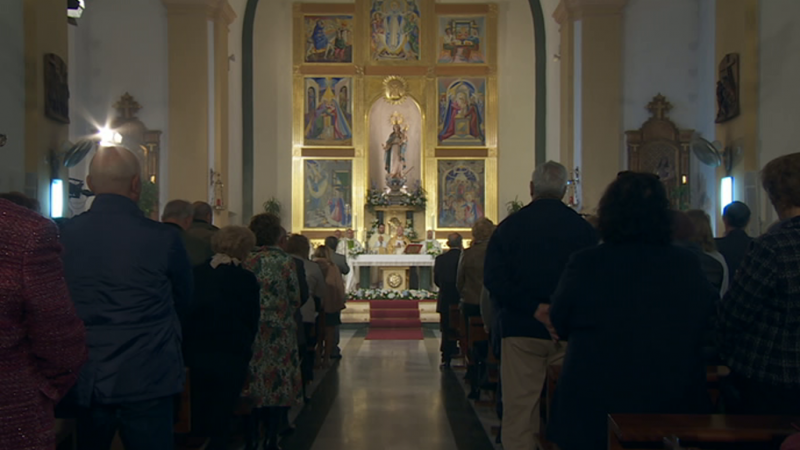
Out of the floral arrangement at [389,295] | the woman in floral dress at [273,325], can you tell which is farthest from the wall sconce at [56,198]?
the floral arrangement at [389,295]

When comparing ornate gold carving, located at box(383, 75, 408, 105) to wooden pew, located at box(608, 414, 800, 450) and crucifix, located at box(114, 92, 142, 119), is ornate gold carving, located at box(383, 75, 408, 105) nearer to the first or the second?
crucifix, located at box(114, 92, 142, 119)

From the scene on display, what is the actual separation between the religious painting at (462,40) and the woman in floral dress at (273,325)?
1442 centimetres

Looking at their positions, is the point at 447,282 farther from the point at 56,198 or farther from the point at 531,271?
the point at 531,271

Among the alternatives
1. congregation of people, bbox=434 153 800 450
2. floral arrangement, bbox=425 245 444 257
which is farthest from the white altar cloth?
congregation of people, bbox=434 153 800 450

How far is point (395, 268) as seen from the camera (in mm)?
15859

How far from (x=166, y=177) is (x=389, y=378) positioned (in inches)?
260

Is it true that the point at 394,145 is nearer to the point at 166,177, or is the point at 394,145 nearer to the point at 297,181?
the point at 297,181

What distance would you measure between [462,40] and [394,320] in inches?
327

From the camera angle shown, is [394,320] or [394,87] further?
[394,87]

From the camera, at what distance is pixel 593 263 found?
271cm

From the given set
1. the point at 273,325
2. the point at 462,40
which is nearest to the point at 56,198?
the point at 273,325

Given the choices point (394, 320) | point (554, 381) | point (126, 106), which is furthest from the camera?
point (394, 320)

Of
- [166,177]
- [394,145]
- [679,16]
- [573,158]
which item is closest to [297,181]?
[394,145]

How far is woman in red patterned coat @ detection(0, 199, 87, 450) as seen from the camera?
2051mm
